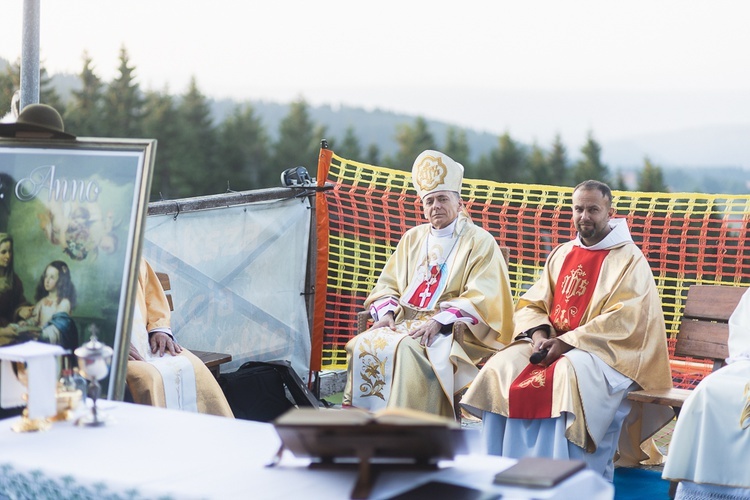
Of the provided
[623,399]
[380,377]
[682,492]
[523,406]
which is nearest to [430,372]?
[380,377]

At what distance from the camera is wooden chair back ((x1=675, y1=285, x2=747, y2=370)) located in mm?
5145

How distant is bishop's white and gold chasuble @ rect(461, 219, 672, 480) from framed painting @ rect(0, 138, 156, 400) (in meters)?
2.23

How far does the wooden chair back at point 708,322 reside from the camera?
16.9ft

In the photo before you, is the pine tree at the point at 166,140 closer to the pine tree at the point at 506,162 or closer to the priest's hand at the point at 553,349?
the pine tree at the point at 506,162

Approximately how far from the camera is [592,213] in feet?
17.2

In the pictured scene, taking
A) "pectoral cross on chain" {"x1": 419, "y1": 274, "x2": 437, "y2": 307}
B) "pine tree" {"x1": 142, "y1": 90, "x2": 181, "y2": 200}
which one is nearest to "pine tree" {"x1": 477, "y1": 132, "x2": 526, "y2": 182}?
"pine tree" {"x1": 142, "y1": 90, "x2": 181, "y2": 200}

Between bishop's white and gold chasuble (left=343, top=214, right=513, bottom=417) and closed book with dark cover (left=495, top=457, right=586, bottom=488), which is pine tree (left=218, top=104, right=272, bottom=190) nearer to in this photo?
bishop's white and gold chasuble (left=343, top=214, right=513, bottom=417)

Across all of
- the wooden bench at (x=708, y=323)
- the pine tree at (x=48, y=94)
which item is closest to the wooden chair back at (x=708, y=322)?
the wooden bench at (x=708, y=323)

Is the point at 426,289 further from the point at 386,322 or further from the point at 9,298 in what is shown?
the point at 9,298

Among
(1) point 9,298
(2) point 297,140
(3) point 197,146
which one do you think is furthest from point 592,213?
(2) point 297,140

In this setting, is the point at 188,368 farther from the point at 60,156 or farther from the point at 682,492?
the point at 682,492

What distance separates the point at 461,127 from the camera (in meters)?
49.6

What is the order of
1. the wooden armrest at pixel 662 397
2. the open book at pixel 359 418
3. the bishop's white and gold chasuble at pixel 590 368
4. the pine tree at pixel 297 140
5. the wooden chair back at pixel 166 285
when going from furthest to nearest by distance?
the pine tree at pixel 297 140, the wooden chair back at pixel 166 285, the bishop's white and gold chasuble at pixel 590 368, the wooden armrest at pixel 662 397, the open book at pixel 359 418

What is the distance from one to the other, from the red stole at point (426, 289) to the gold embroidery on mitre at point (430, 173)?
1.66 feet
